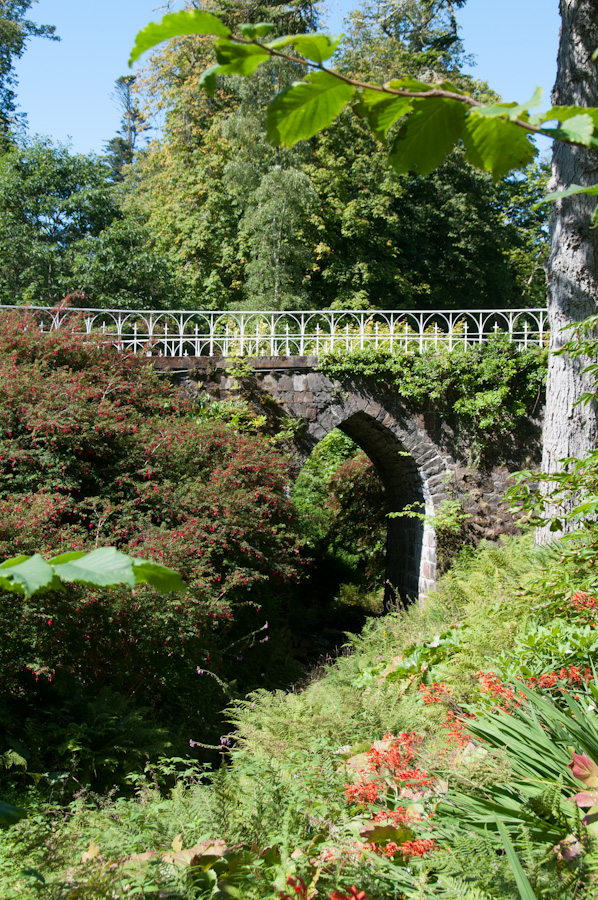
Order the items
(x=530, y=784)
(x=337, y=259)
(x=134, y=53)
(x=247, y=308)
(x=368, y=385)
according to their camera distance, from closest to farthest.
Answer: (x=134, y=53) < (x=530, y=784) < (x=368, y=385) < (x=247, y=308) < (x=337, y=259)

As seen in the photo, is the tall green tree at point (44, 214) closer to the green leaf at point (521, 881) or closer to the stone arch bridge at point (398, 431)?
the stone arch bridge at point (398, 431)

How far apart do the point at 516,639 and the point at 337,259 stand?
15.3 metres

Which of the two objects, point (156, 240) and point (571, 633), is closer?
point (571, 633)

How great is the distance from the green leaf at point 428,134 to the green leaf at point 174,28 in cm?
30

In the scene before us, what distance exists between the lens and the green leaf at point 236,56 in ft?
2.98

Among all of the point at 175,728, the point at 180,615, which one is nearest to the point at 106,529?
the point at 180,615

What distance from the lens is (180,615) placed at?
5.89m

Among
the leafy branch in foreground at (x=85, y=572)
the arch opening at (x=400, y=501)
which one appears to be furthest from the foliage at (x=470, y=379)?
the leafy branch in foreground at (x=85, y=572)

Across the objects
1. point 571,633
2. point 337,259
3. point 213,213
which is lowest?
point 571,633

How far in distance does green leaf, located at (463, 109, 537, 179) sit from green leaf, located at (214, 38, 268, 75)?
0.99 feet

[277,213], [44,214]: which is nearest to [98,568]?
[44,214]

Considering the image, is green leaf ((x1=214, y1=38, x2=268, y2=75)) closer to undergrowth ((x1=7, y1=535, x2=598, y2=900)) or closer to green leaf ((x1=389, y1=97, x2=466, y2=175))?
green leaf ((x1=389, y1=97, x2=466, y2=175))

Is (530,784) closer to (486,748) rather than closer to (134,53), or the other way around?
(486,748)

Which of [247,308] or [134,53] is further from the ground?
[247,308]
